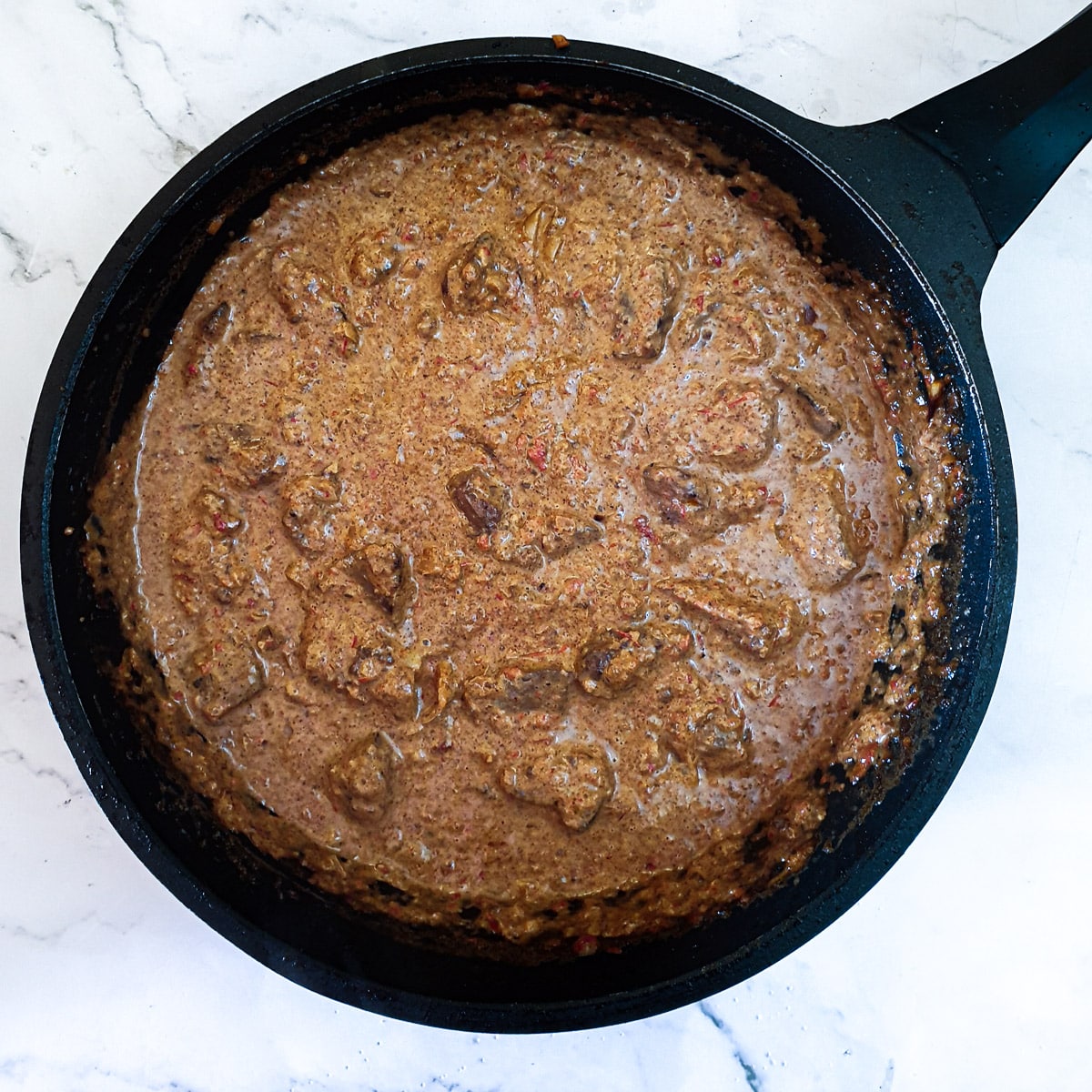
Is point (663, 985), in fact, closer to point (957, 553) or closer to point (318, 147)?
point (957, 553)

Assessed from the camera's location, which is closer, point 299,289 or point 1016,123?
point 1016,123

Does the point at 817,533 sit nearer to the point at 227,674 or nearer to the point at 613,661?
the point at 613,661

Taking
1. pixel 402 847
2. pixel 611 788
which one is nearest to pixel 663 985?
pixel 611 788

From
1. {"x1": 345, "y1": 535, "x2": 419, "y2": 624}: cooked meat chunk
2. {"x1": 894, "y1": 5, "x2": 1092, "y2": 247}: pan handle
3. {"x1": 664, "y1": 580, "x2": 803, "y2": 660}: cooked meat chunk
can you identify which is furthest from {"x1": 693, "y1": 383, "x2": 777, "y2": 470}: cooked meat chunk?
{"x1": 345, "y1": 535, "x2": 419, "y2": 624}: cooked meat chunk

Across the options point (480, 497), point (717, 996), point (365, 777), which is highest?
point (480, 497)

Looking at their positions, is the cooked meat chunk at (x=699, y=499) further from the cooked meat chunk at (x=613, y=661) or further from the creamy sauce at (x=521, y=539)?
the cooked meat chunk at (x=613, y=661)

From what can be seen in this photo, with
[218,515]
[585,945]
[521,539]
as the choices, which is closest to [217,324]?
[218,515]

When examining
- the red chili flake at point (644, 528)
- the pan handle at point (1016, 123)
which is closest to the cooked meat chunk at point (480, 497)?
the red chili flake at point (644, 528)

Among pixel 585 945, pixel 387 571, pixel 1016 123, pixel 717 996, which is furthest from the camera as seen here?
pixel 717 996
